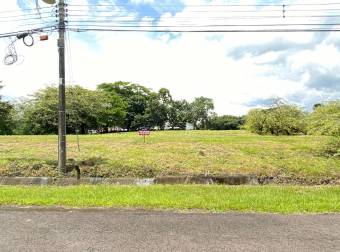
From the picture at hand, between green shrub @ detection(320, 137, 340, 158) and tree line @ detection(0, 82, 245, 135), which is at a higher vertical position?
tree line @ detection(0, 82, 245, 135)

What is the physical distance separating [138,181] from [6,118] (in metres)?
34.6

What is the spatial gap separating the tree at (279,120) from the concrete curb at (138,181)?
45.4 feet

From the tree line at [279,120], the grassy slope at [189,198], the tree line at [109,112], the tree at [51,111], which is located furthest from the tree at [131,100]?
the grassy slope at [189,198]

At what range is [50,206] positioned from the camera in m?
8.12

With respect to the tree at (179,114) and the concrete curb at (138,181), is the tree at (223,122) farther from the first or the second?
the concrete curb at (138,181)

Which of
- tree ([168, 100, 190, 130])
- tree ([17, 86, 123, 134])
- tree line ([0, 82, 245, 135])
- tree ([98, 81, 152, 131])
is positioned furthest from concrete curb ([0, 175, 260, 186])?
tree ([168, 100, 190, 130])

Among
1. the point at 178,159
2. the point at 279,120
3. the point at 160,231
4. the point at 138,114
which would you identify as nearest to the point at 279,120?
the point at 279,120

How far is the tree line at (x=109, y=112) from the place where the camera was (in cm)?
3819

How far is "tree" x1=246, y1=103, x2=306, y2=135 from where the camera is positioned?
25000 millimetres

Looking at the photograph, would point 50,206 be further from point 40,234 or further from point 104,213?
point 40,234

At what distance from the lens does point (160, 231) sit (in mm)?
6211

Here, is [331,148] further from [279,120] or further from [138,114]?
[138,114]

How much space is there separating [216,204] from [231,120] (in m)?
77.0

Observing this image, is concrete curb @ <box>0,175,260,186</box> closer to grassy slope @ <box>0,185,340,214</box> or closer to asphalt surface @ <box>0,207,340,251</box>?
grassy slope @ <box>0,185,340,214</box>
